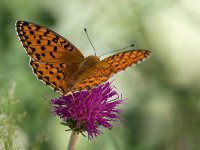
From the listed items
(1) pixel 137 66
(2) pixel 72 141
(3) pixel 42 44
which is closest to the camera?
(2) pixel 72 141

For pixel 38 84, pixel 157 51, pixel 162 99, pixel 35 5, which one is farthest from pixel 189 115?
pixel 35 5

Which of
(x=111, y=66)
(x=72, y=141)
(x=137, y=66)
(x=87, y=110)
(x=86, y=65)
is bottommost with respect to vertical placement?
(x=72, y=141)

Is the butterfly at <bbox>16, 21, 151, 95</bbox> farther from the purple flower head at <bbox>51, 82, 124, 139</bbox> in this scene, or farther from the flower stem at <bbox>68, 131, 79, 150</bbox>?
the flower stem at <bbox>68, 131, 79, 150</bbox>

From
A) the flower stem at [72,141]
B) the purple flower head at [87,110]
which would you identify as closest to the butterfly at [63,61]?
the purple flower head at [87,110]

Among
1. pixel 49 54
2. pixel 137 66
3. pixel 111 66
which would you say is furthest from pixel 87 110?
pixel 137 66

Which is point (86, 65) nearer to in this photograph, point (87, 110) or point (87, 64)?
point (87, 64)

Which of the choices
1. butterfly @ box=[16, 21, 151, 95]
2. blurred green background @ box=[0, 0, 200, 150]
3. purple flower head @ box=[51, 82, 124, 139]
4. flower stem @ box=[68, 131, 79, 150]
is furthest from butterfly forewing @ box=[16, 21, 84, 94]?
blurred green background @ box=[0, 0, 200, 150]

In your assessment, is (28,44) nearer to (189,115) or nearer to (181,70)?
(189,115)
